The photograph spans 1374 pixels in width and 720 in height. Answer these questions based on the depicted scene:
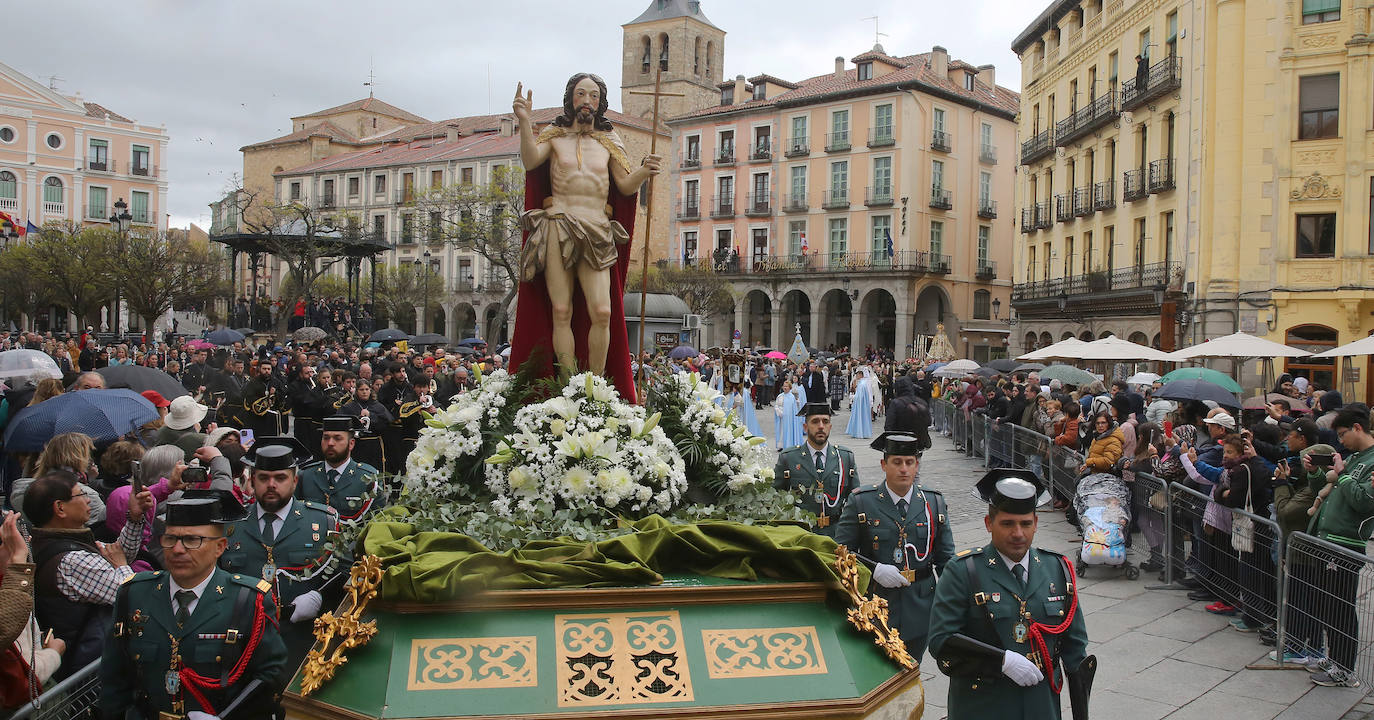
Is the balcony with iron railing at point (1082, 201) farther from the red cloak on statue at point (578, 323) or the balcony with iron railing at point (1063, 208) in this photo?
the red cloak on statue at point (578, 323)

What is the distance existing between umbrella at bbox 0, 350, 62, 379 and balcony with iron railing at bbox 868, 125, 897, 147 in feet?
140

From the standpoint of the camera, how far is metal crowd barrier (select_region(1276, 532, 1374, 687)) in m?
6.61

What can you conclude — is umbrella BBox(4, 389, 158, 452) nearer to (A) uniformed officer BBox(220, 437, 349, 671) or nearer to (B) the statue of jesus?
(A) uniformed officer BBox(220, 437, 349, 671)

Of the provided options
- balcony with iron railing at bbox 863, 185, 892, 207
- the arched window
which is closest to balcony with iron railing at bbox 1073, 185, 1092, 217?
the arched window

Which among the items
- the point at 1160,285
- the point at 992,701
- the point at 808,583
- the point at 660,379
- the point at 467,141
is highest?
the point at 467,141

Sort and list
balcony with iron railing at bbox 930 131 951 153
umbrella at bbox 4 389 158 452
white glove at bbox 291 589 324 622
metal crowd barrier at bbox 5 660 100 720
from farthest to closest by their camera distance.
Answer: balcony with iron railing at bbox 930 131 951 153 → umbrella at bbox 4 389 158 452 → white glove at bbox 291 589 324 622 → metal crowd barrier at bbox 5 660 100 720

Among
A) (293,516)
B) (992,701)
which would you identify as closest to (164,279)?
(293,516)

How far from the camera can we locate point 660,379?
6.86 m

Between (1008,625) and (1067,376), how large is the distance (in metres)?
16.5

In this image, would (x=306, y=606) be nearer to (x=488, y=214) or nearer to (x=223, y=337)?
(x=223, y=337)

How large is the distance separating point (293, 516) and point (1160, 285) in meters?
25.0

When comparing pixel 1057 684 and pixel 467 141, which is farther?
pixel 467 141

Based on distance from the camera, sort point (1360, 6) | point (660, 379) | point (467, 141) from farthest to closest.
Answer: point (467, 141)
point (1360, 6)
point (660, 379)

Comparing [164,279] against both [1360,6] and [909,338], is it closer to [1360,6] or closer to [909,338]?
[909,338]
